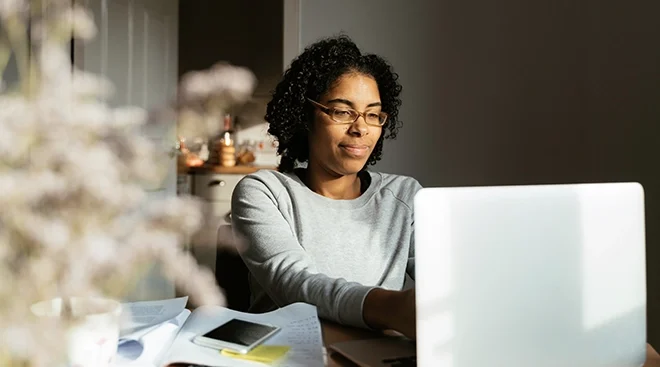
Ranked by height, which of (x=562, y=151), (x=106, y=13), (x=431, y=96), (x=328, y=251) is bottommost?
(x=328, y=251)

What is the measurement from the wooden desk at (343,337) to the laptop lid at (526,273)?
14 centimetres

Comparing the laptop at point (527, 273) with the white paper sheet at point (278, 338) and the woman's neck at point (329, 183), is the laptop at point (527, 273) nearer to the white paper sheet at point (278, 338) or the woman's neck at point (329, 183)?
the white paper sheet at point (278, 338)

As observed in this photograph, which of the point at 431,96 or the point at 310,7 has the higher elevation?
the point at 310,7

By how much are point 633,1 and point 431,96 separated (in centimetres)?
80

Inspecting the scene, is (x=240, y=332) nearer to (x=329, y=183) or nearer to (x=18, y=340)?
(x=18, y=340)

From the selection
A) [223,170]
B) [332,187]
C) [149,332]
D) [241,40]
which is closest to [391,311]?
[149,332]

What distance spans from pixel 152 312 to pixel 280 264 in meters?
0.30

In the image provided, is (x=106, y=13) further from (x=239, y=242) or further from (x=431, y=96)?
(x=239, y=242)

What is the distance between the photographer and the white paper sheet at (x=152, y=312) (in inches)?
33.0

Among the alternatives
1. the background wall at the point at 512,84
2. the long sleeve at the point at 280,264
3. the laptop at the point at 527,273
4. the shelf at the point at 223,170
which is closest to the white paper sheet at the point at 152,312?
the long sleeve at the point at 280,264

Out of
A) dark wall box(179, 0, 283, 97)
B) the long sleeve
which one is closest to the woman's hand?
the long sleeve

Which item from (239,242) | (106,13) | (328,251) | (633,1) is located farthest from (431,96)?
(239,242)

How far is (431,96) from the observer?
2457 mm

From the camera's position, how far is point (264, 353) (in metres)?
0.79
